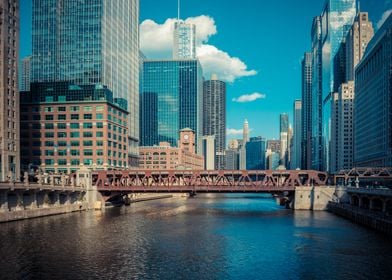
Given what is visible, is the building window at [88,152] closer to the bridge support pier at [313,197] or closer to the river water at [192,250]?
the river water at [192,250]

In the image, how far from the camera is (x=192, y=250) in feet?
212

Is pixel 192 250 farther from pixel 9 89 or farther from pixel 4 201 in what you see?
pixel 9 89

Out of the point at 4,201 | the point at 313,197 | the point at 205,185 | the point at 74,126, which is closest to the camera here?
the point at 4,201

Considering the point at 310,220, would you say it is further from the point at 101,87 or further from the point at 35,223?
the point at 101,87

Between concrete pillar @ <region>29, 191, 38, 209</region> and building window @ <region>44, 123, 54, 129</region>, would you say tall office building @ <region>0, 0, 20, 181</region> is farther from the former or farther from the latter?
building window @ <region>44, 123, 54, 129</region>

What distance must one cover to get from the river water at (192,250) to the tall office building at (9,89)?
33.1 m

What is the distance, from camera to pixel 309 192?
422 ft

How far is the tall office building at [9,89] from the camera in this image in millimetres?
119312

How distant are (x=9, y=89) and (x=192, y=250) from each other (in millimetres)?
Answer: 86625

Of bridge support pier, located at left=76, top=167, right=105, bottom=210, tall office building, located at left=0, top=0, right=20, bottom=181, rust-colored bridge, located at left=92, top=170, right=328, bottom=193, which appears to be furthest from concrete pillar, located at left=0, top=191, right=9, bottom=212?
rust-colored bridge, located at left=92, top=170, right=328, bottom=193

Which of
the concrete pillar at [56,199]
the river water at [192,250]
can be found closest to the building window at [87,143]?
the concrete pillar at [56,199]

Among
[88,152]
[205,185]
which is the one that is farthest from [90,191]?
[205,185]

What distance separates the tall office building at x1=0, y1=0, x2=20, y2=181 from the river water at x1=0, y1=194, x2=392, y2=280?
33.1 meters

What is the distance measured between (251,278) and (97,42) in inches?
6619
